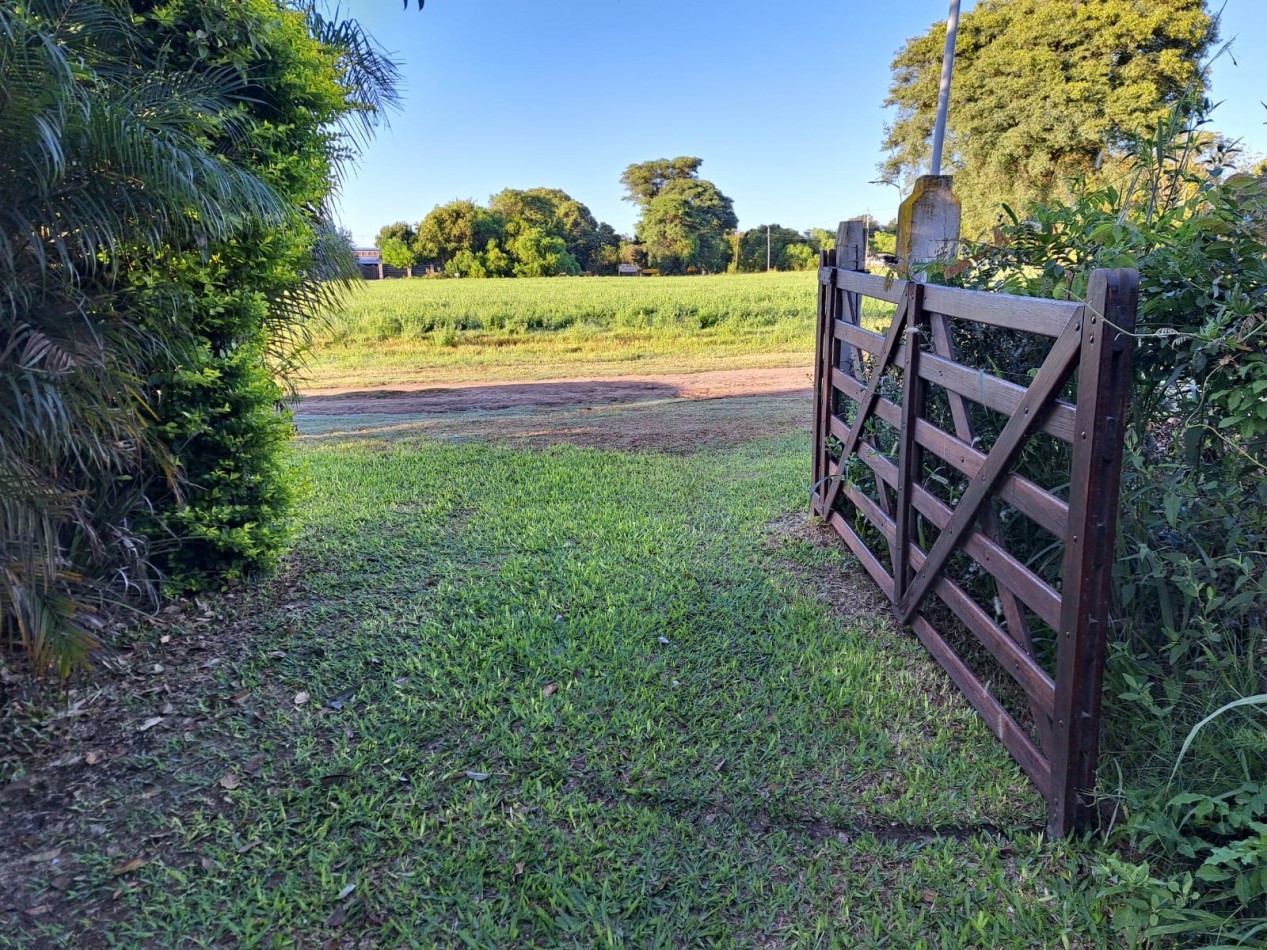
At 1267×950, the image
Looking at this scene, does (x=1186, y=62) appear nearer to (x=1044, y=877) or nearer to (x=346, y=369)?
(x=346, y=369)

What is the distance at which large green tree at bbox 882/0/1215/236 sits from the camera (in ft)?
73.0

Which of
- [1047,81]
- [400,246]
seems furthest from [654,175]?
[1047,81]

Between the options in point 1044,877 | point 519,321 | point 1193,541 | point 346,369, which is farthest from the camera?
point 519,321

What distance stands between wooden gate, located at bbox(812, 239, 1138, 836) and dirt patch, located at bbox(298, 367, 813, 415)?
6796mm

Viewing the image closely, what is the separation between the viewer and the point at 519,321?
21.2m

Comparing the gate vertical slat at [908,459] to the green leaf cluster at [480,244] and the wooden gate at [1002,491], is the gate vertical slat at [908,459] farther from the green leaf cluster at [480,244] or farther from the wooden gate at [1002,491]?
the green leaf cluster at [480,244]

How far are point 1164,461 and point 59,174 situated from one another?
359 centimetres

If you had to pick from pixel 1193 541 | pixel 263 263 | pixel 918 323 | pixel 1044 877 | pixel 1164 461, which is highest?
pixel 263 263

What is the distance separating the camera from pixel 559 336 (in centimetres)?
1938

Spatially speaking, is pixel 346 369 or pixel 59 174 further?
pixel 346 369

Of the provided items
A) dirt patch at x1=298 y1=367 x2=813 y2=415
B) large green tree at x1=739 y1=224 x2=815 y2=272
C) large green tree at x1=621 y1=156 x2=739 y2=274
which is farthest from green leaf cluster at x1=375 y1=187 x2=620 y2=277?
dirt patch at x1=298 y1=367 x2=813 y2=415

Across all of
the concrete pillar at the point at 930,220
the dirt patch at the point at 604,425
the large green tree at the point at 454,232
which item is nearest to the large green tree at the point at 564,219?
the large green tree at the point at 454,232

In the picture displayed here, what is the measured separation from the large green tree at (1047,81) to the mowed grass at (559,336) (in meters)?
7.05

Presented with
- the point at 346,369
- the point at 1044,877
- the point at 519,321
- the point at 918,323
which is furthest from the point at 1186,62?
the point at 1044,877
